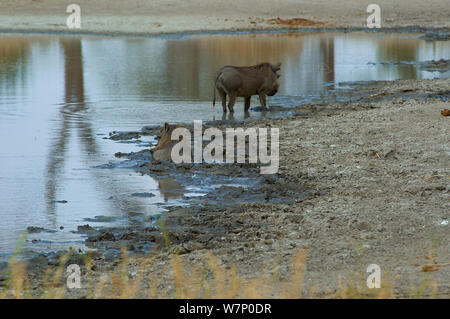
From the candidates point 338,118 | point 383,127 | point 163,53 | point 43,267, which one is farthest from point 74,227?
point 163,53

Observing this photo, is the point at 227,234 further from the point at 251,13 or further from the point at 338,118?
the point at 251,13

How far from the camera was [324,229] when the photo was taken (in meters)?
7.43

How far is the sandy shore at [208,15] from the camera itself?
45594 mm

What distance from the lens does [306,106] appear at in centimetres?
1677

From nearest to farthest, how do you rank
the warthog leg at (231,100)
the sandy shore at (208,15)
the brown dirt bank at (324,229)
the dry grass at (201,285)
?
the dry grass at (201,285), the brown dirt bank at (324,229), the warthog leg at (231,100), the sandy shore at (208,15)

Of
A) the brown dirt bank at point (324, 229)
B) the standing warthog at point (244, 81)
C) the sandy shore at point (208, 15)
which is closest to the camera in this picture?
the brown dirt bank at point (324, 229)

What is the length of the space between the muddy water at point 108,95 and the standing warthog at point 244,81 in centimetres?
45

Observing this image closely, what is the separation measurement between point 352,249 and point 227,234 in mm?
1405

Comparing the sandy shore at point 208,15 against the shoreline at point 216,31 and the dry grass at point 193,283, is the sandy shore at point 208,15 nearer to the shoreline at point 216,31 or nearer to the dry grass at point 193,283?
Result: the shoreline at point 216,31

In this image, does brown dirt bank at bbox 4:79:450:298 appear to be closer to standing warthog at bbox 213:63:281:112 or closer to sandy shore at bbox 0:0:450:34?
standing warthog at bbox 213:63:281:112

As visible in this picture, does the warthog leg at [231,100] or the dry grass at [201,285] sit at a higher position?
the warthog leg at [231,100]

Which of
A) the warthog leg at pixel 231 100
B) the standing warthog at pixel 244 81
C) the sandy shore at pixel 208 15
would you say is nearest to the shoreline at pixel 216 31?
the sandy shore at pixel 208 15

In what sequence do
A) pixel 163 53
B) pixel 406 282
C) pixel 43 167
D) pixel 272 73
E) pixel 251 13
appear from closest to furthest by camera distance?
pixel 406 282 → pixel 43 167 → pixel 272 73 → pixel 163 53 → pixel 251 13

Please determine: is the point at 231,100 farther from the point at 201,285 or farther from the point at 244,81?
the point at 201,285
